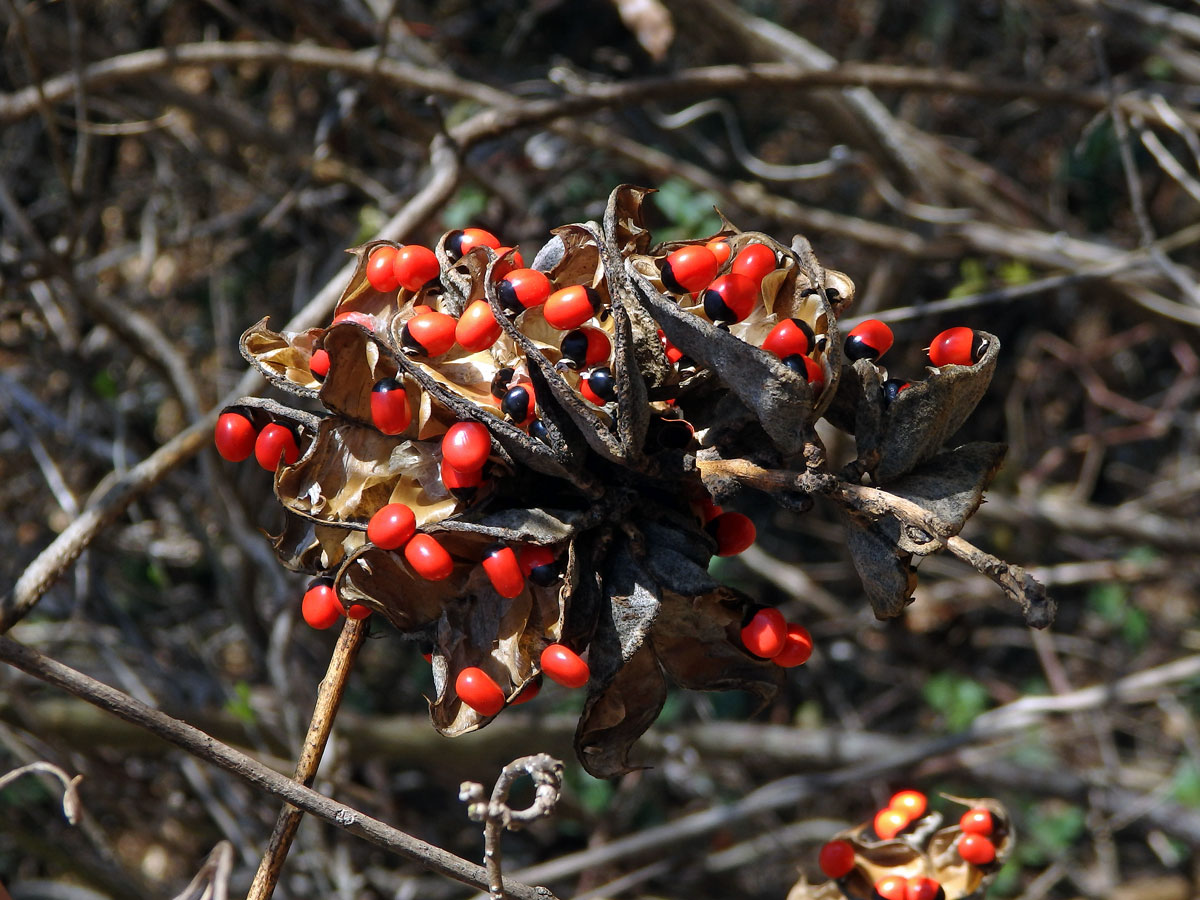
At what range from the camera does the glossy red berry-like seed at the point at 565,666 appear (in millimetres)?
1464

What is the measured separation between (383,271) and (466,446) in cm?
40

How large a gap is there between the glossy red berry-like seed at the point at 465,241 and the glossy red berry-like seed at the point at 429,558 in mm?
492

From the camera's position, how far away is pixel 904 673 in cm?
546

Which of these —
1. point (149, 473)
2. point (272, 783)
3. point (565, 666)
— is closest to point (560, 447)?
point (565, 666)

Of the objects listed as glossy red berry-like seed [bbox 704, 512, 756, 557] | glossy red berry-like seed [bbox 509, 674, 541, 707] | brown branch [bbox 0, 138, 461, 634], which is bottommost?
brown branch [bbox 0, 138, 461, 634]

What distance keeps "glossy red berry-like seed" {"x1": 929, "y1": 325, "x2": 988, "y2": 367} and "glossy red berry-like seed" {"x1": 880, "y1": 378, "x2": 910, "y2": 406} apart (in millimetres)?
72

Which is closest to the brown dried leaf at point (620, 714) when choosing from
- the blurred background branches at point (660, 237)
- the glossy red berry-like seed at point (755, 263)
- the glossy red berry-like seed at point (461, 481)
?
the glossy red berry-like seed at point (461, 481)

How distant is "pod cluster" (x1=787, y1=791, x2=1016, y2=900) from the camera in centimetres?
206

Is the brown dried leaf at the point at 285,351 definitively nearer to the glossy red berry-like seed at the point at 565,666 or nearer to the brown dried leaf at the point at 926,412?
the glossy red berry-like seed at the point at 565,666

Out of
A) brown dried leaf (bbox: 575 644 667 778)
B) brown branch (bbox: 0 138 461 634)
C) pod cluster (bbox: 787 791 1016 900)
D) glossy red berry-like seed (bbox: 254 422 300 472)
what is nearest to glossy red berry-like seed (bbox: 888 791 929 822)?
pod cluster (bbox: 787 791 1016 900)

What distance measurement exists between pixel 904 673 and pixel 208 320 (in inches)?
164

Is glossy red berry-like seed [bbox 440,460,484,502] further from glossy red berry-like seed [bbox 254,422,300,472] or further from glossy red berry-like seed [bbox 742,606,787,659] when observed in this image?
glossy red berry-like seed [bbox 742,606,787,659]

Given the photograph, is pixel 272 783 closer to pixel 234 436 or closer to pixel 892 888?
pixel 234 436

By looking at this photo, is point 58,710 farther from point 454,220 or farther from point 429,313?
point 429,313
